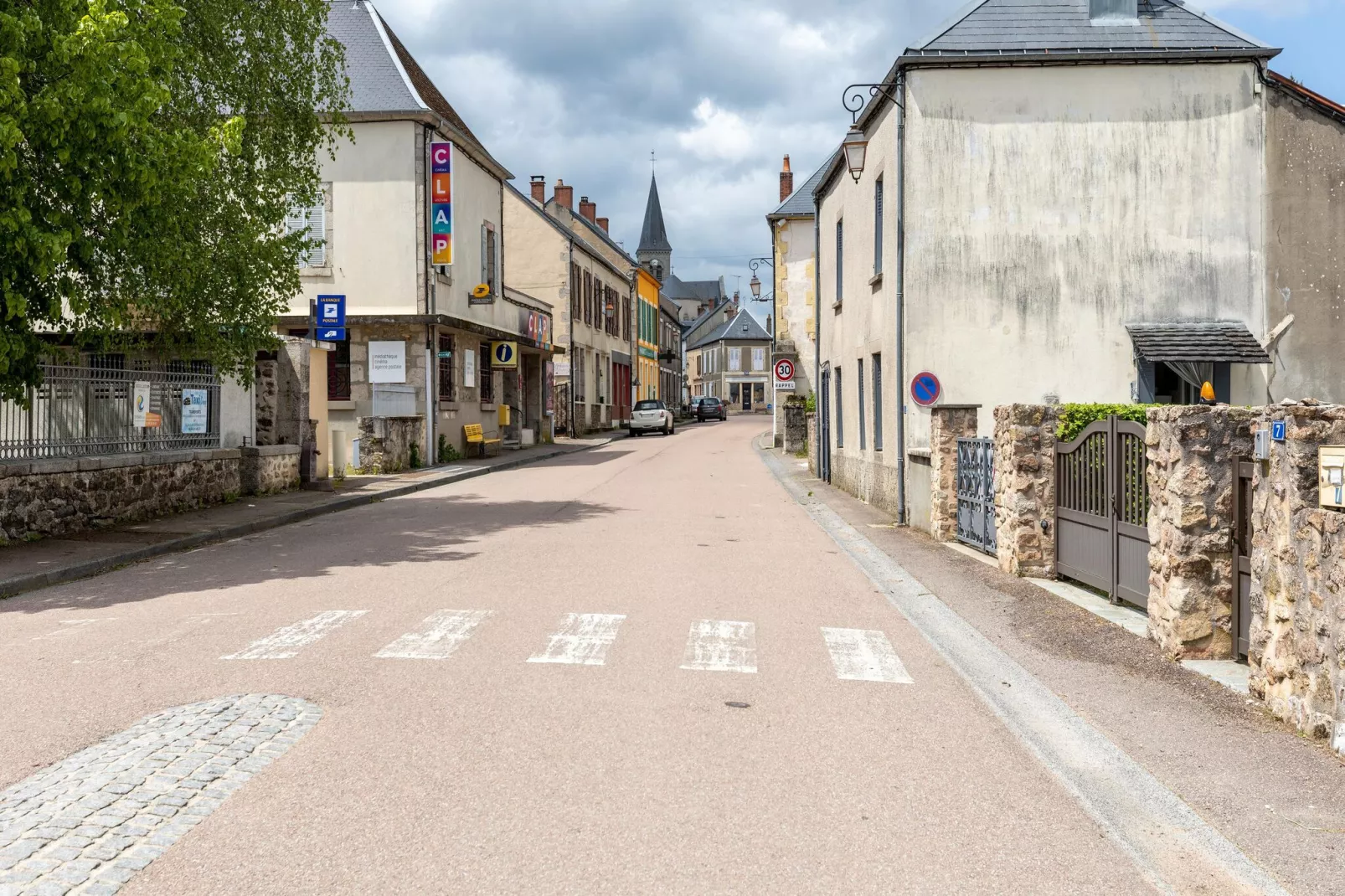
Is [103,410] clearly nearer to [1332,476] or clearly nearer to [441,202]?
[1332,476]

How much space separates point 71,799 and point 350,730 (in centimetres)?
126

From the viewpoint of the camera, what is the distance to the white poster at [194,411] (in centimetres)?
1619

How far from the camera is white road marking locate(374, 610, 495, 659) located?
694 centimetres

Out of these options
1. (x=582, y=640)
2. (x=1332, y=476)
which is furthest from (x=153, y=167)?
(x=1332, y=476)

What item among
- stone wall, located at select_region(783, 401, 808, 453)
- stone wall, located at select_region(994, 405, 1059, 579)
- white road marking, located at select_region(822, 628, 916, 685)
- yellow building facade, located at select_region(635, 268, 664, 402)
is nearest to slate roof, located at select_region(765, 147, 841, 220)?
stone wall, located at select_region(783, 401, 808, 453)

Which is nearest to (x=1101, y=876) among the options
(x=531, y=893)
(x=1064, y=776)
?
(x=1064, y=776)

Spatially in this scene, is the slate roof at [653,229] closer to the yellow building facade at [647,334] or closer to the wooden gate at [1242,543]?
the yellow building facade at [647,334]

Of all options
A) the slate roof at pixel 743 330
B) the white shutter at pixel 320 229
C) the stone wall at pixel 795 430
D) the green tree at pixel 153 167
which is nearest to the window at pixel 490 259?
the white shutter at pixel 320 229

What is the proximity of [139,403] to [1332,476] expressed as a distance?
13.9 meters

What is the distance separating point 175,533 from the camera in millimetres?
13188

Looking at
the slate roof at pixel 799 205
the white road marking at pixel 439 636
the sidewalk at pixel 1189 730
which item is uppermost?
the slate roof at pixel 799 205

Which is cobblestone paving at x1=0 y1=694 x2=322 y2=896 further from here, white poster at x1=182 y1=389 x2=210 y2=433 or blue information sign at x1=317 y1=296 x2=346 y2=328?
blue information sign at x1=317 y1=296 x2=346 y2=328

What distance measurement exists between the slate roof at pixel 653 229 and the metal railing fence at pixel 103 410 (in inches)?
4280

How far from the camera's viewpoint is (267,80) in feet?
50.9
